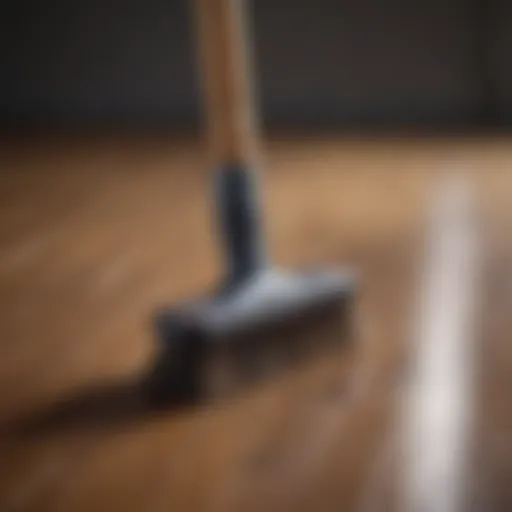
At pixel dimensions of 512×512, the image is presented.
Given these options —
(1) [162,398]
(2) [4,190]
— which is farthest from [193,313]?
(2) [4,190]

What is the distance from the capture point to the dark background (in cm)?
342

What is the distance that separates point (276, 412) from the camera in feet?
4.75

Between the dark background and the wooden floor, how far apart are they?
41cm

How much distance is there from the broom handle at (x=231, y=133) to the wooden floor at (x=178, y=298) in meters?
0.18

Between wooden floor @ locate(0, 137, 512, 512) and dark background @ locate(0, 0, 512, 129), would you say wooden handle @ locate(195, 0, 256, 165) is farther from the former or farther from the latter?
dark background @ locate(0, 0, 512, 129)

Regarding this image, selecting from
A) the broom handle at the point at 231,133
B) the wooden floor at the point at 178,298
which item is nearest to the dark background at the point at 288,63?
the wooden floor at the point at 178,298

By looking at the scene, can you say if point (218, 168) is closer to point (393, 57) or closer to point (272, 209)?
point (272, 209)

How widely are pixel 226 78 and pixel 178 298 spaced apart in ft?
1.39

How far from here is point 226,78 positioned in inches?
61.9

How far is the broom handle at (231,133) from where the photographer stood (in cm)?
156

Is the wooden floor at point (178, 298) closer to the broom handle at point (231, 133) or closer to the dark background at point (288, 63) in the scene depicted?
the broom handle at point (231, 133)

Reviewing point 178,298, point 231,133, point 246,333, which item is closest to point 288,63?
point 178,298

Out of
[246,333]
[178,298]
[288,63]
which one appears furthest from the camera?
[288,63]

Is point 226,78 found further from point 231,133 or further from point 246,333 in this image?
point 246,333
